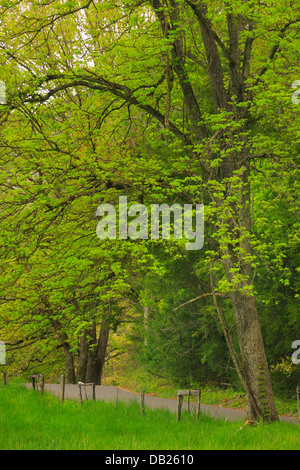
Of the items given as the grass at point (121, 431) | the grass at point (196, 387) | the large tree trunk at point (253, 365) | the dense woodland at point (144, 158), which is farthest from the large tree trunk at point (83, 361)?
the large tree trunk at point (253, 365)

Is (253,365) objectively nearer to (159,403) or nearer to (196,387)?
(159,403)

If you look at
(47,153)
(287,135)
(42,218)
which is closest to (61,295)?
(42,218)

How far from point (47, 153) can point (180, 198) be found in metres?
3.73

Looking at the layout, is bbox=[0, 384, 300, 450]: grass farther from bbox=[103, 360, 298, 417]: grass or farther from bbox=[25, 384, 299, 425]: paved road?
bbox=[103, 360, 298, 417]: grass

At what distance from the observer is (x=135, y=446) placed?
7.55 metres

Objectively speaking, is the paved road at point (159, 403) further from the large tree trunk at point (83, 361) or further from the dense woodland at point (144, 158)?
the dense woodland at point (144, 158)

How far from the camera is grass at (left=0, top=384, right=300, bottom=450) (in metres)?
7.75

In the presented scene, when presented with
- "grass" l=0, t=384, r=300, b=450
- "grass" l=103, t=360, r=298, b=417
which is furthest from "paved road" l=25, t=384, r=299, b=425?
"grass" l=0, t=384, r=300, b=450

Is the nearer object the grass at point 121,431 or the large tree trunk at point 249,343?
the grass at point 121,431

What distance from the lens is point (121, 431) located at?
374 inches

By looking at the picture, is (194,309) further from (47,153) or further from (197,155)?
(47,153)

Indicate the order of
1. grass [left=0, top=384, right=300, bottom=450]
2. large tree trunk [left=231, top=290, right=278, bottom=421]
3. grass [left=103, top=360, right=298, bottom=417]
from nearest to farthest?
grass [left=0, top=384, right=300, bottom=450], large tree trunk [left=231, top=290, right=278, bottom=421], grass [left=103, top=360, right=298, bottom=417]

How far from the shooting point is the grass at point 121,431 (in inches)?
305

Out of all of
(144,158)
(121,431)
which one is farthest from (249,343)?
(144,158)
